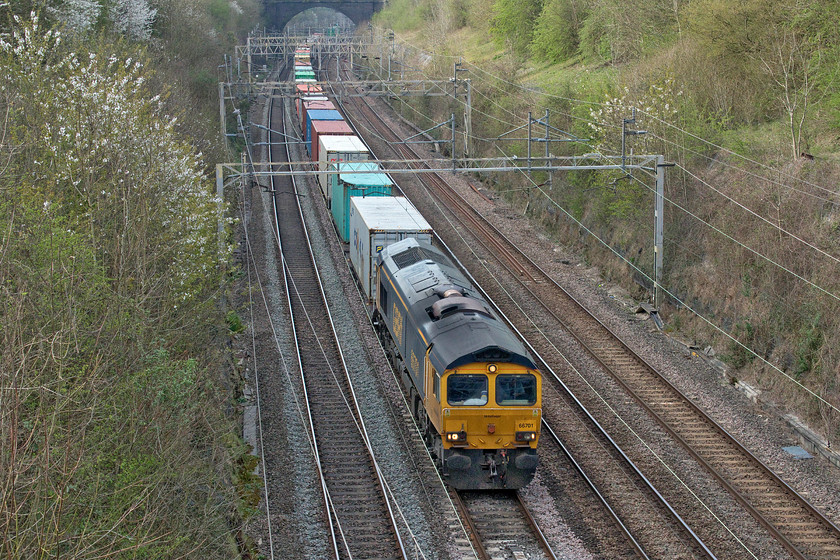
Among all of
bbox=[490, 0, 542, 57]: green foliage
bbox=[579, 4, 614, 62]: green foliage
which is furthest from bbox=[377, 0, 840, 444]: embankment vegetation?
bbox=[490, 0, 542, 57]: green foliage

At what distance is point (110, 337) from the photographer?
36.0 feet

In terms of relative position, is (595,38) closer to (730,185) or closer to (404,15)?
(730,185)

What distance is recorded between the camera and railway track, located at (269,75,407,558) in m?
13.9

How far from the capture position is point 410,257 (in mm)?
19469

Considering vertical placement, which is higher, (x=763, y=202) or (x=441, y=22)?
(x=441, y=22)

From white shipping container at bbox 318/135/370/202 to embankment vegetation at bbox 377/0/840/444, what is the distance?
7393 mm

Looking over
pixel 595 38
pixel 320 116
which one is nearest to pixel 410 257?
pixel 320 116

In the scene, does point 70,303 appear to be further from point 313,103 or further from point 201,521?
point 313,103

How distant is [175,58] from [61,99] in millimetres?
25316

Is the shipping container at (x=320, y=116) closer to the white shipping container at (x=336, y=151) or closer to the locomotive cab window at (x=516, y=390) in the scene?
the white shipping container at (x=336, y=151)

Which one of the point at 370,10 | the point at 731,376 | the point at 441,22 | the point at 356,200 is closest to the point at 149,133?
the point at 356,200

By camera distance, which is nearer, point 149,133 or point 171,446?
point 171,446

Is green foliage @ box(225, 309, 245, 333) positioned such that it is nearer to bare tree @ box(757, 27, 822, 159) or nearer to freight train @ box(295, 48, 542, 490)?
freight train @ box(295, 48, 542, 490)

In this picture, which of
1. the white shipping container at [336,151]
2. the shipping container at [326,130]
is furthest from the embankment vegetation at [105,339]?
the shipping container at [326,130]
